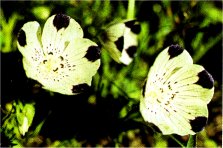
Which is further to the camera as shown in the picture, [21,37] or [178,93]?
[178,93]

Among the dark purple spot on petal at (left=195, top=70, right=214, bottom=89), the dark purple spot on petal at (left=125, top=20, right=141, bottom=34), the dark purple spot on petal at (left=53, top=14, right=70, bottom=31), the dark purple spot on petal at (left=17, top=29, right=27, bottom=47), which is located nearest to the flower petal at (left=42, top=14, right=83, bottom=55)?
the dark purple spot on petal at (left=53, top=14, right=70, bottom=31)

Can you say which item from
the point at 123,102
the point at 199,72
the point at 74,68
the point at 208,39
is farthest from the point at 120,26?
the point at 208,39

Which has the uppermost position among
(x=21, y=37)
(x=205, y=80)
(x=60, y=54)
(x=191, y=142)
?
(x=21, y=37)

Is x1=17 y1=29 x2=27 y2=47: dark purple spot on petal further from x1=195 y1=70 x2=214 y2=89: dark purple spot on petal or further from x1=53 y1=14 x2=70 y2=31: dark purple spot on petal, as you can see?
x1=195 y1=70 x2=214 y2=89: dark purple spot on petal

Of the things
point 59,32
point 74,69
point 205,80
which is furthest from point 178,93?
point 59,32

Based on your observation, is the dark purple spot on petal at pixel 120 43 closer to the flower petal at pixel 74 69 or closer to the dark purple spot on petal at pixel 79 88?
the flower petal at pixel 74 69

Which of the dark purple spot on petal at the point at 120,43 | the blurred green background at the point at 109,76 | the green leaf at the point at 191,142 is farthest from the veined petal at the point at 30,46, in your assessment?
the green leaf at the point at 191,142

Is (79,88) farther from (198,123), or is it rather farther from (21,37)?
(198,123)
